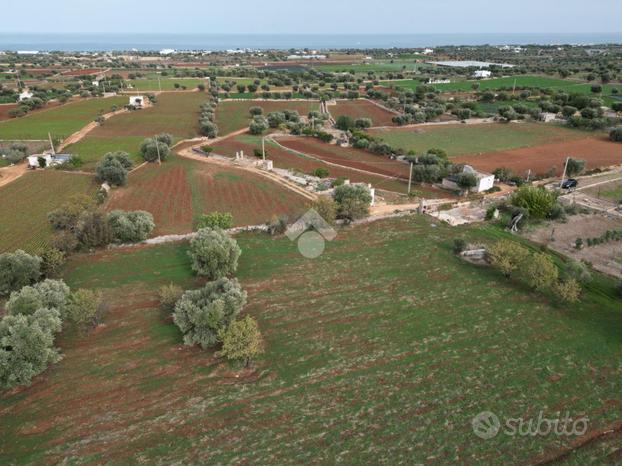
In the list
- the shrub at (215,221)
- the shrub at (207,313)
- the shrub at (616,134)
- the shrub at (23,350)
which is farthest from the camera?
the shrub at (616,134)

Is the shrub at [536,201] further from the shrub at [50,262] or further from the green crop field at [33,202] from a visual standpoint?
the green crop field at [33,202]

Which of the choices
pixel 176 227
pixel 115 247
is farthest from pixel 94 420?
pixel 176 227

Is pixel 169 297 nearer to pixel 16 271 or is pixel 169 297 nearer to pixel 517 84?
pixel 16 271

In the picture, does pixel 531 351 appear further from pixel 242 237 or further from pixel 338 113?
pixel 338 113

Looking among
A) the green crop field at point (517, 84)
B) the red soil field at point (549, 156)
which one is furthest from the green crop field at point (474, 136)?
the green crop field at point (517, 84)

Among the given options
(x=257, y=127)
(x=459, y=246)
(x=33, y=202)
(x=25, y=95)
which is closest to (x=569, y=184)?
(x=459, y=246)
